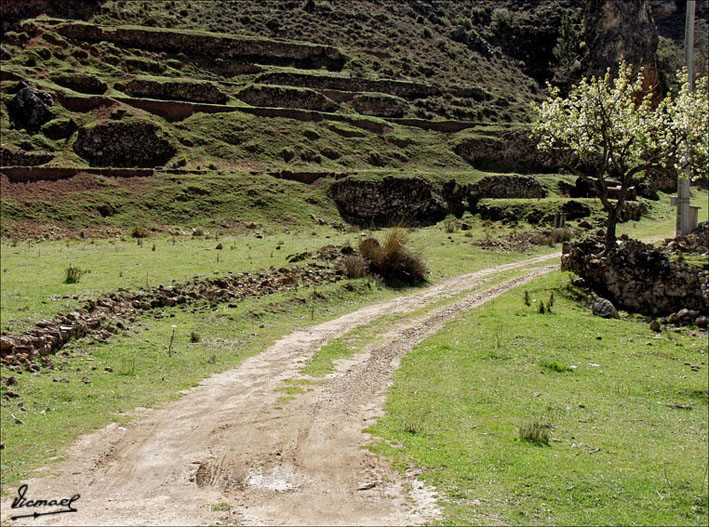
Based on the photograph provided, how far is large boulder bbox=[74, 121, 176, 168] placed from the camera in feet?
146

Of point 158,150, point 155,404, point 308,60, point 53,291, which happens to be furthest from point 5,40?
point 155,404

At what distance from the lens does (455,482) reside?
7652 mm

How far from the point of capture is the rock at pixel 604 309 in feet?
58.9

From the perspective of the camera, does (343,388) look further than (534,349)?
No

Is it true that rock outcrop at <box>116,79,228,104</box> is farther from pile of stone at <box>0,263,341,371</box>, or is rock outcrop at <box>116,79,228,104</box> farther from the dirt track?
the dirt track

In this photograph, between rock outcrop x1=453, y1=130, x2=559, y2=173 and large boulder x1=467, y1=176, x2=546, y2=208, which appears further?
rock outcrop x1=453, y1=130, x2=559, y2=173

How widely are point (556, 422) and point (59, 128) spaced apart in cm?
4516

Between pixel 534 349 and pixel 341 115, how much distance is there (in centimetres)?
4755

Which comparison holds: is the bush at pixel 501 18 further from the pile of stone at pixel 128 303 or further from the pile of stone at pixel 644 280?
the pile of stone at pixel 128 303

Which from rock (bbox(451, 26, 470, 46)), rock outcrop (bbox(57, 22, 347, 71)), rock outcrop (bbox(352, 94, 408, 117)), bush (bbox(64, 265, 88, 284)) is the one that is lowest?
bush (bbox(64, 265, 88, 284))

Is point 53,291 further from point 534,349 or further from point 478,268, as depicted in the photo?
point 478,268

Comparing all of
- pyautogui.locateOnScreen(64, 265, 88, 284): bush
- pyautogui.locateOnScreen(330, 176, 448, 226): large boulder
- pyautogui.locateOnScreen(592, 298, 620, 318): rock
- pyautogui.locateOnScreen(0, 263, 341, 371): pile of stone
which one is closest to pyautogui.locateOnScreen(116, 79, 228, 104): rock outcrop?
pyautogui.locateOnScreen(330, 176, 448, 226): large boulder

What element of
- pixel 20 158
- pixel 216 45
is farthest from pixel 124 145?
pixel 216 45

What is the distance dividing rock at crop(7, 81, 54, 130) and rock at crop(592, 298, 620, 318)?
42.3 metres
